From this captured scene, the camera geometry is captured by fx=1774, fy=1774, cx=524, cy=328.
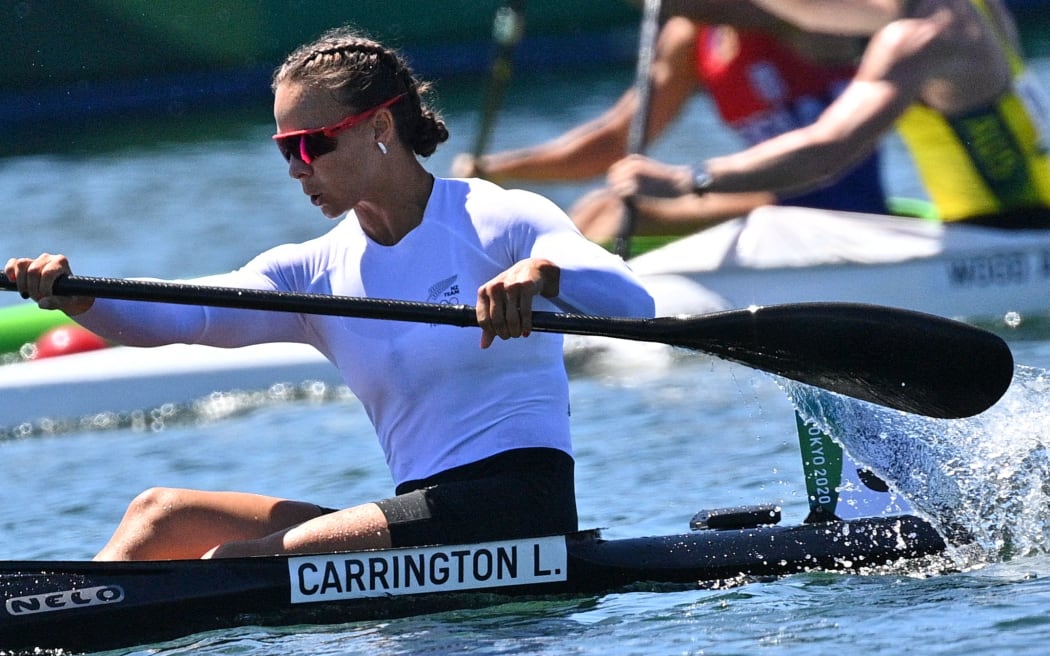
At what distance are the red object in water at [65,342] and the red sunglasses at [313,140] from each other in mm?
4140

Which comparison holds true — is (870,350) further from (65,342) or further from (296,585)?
(65,342)

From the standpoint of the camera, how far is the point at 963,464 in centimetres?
393

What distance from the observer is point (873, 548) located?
375cm

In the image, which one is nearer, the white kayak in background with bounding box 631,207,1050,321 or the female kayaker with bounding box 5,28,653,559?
the female kayaker with bounding box 5,28,653,559

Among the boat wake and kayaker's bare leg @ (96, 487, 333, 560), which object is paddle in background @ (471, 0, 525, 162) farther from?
kayaker's bare leg @ (96, 487, 333, 560)

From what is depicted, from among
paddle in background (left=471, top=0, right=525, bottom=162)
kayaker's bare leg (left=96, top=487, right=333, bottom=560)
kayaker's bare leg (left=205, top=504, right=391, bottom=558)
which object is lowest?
kayaker's bare leg (left=205, top=504, right=391, bottom=558)

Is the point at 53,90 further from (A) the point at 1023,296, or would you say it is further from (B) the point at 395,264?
(B) the point at 395,264

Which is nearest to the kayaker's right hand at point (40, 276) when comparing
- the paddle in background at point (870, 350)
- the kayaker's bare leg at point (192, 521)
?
the kayaker's bare leg at point (192, 521)

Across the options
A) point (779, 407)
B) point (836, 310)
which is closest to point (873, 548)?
point (836, 310)

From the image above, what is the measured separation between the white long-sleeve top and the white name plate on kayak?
18cm

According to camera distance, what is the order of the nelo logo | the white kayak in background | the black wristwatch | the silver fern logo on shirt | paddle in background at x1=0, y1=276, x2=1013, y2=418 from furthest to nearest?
1. the white kayak in background
2. the black wristwatch
3. paddle in background at x1=0, y1=276, x2=1013, y2=418
4. the silver fern logo on shirt
5. the nelo logo

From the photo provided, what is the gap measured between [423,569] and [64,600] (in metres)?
0.69

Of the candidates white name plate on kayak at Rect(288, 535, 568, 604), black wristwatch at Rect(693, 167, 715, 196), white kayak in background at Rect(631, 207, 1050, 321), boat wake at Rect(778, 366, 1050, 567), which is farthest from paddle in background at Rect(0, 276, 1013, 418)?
white kayak in background at Rect(631, 207, 1050, 321)

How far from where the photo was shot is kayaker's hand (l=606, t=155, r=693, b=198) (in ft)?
23.1
